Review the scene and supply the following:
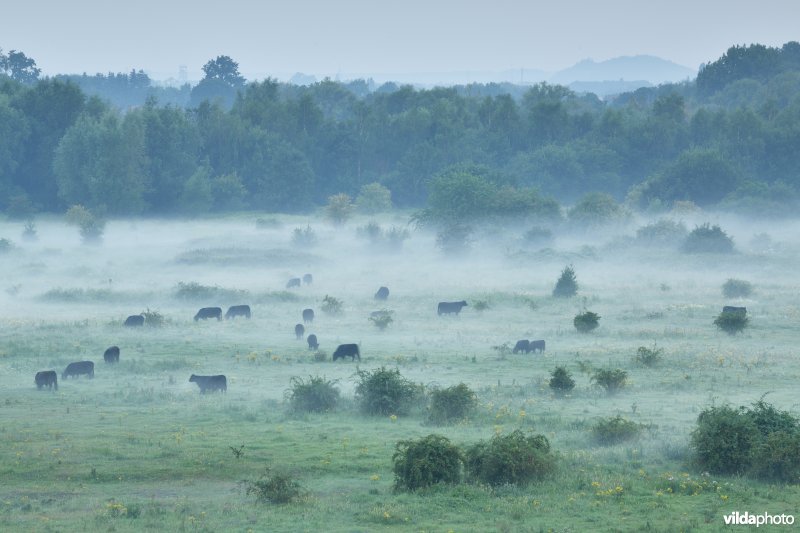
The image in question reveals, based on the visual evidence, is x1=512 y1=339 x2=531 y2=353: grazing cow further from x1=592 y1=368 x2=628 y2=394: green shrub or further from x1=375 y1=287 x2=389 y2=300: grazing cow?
x1=375 y1=287 x2=389 y2=300: grazing cow

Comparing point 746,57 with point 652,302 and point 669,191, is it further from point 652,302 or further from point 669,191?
point 652,302

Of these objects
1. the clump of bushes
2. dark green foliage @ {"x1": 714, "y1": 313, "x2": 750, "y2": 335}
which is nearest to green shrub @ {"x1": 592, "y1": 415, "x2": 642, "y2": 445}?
the clump of bushes

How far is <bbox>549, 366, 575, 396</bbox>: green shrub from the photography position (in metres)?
29.1

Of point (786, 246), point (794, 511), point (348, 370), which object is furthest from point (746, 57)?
point (794, 511)

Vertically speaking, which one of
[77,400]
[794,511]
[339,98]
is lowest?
[794,511]

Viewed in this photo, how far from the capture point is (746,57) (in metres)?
163

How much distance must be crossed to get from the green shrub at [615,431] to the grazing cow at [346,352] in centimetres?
1282

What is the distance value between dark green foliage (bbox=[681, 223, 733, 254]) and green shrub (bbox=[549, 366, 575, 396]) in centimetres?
4685

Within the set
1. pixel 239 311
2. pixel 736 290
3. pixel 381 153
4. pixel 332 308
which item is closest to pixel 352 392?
pixel 332 308

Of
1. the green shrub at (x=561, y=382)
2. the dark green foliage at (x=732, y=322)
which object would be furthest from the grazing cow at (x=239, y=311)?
the green shrub at (x=561, y=382)

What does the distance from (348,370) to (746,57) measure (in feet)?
474

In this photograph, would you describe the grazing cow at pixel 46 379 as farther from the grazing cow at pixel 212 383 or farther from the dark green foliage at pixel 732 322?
the dark green foliage at pixel 732 322

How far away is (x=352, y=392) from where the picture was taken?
30.5m

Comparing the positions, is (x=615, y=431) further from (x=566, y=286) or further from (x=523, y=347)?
(x=566, y=286)
